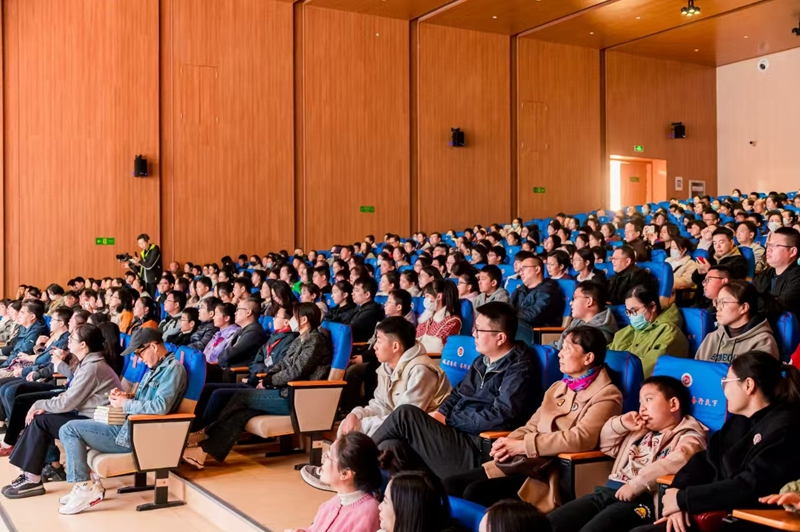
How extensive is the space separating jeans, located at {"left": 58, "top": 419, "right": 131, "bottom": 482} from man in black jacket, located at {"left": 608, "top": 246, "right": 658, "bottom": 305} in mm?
3463

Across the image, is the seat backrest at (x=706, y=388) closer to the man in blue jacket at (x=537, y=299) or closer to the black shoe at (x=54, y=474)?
the man in blue jacket at (x=537, y=299)

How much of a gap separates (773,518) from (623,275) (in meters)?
3.89

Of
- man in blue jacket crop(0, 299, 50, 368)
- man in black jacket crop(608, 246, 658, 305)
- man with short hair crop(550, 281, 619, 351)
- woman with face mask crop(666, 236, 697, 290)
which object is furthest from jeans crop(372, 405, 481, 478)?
man in blue jacket crop(0, 299, 50, 368)

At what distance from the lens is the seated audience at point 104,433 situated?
436 centimetres

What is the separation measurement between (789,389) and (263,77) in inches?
475

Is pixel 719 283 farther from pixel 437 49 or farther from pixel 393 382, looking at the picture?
pixel 437 49

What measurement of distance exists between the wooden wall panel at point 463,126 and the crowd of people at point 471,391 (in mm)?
6982

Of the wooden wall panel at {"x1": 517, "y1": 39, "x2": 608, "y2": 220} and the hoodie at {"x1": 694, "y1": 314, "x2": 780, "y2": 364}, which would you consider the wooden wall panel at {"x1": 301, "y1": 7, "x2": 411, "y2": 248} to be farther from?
the hoodie at {"x1": 694, "y1": 314, "x2": 780, "y2": 364}

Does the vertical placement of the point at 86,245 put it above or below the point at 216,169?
below

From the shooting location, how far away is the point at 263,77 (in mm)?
13570

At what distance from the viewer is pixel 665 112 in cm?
1780

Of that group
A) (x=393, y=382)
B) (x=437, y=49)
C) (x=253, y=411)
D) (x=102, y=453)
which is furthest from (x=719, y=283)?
(x=437, y=49)

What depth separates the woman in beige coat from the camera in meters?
3.10

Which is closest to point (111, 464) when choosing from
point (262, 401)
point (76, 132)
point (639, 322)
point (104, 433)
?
point (104, 433)
